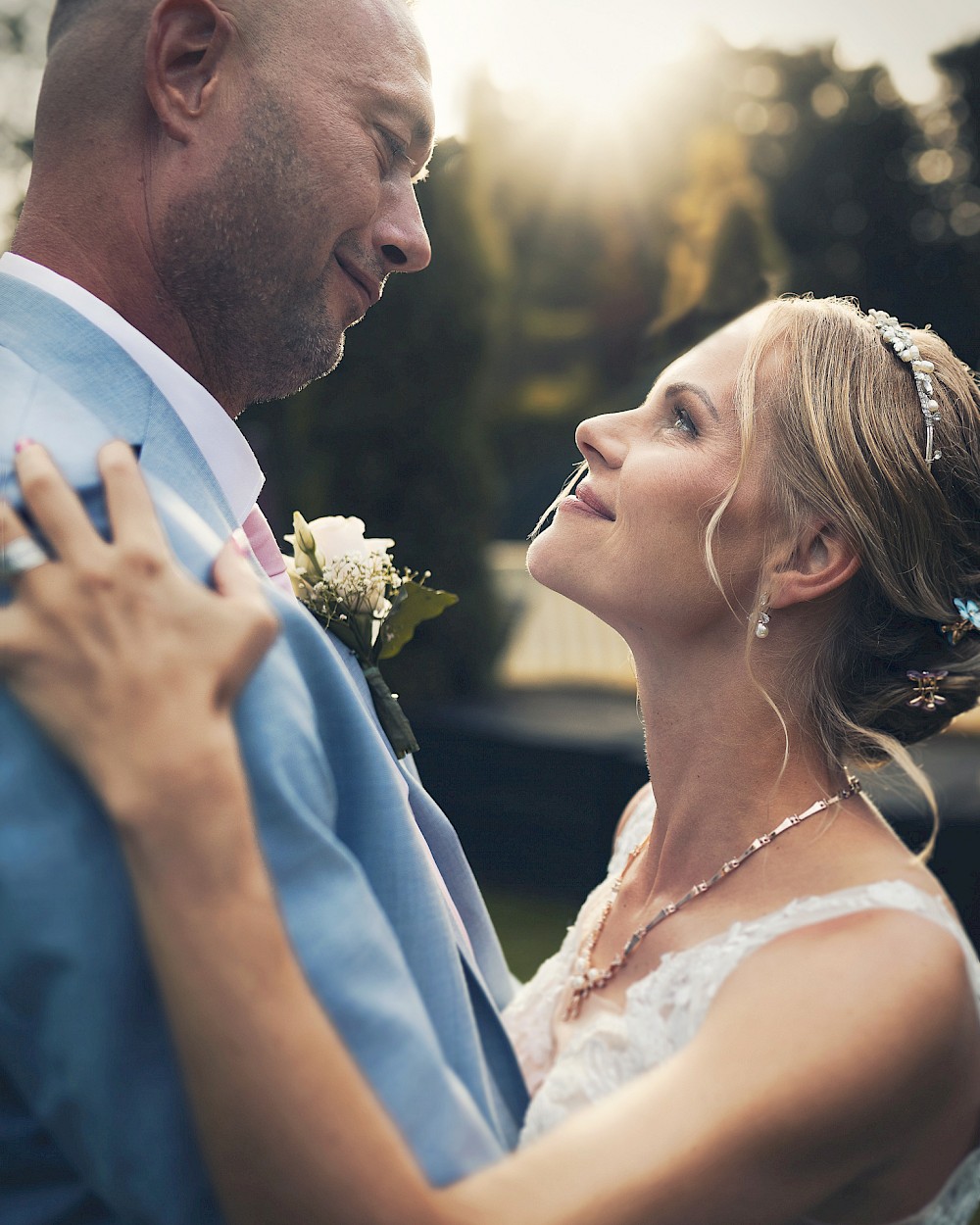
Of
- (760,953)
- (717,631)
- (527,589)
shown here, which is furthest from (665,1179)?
(527,589)

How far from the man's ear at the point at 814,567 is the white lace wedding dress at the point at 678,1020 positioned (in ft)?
2.08

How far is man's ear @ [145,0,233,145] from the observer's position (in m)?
2.01

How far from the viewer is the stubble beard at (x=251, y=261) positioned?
208cm

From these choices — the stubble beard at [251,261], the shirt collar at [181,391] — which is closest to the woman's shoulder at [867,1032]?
the shirt collar at [181,391]

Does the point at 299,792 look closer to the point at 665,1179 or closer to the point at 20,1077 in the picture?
the point at 20,1077

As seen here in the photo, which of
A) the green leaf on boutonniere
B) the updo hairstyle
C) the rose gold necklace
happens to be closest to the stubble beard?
the green leaf on boutonniere

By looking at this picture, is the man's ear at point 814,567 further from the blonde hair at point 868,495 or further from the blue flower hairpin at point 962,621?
the blue flower hairpin at point 962,621

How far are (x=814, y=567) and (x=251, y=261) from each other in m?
1.30

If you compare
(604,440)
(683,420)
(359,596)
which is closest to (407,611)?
(359,596)

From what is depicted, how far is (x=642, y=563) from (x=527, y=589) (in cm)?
710

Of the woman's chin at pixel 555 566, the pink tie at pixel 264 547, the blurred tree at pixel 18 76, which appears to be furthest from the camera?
the blurred tree at pixel 18 76

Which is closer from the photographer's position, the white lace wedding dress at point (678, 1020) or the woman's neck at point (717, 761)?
the white lace wedding dress at point (678, 1020)

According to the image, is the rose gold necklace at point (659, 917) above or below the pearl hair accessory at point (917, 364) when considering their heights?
below

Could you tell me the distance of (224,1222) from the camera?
1348mm
